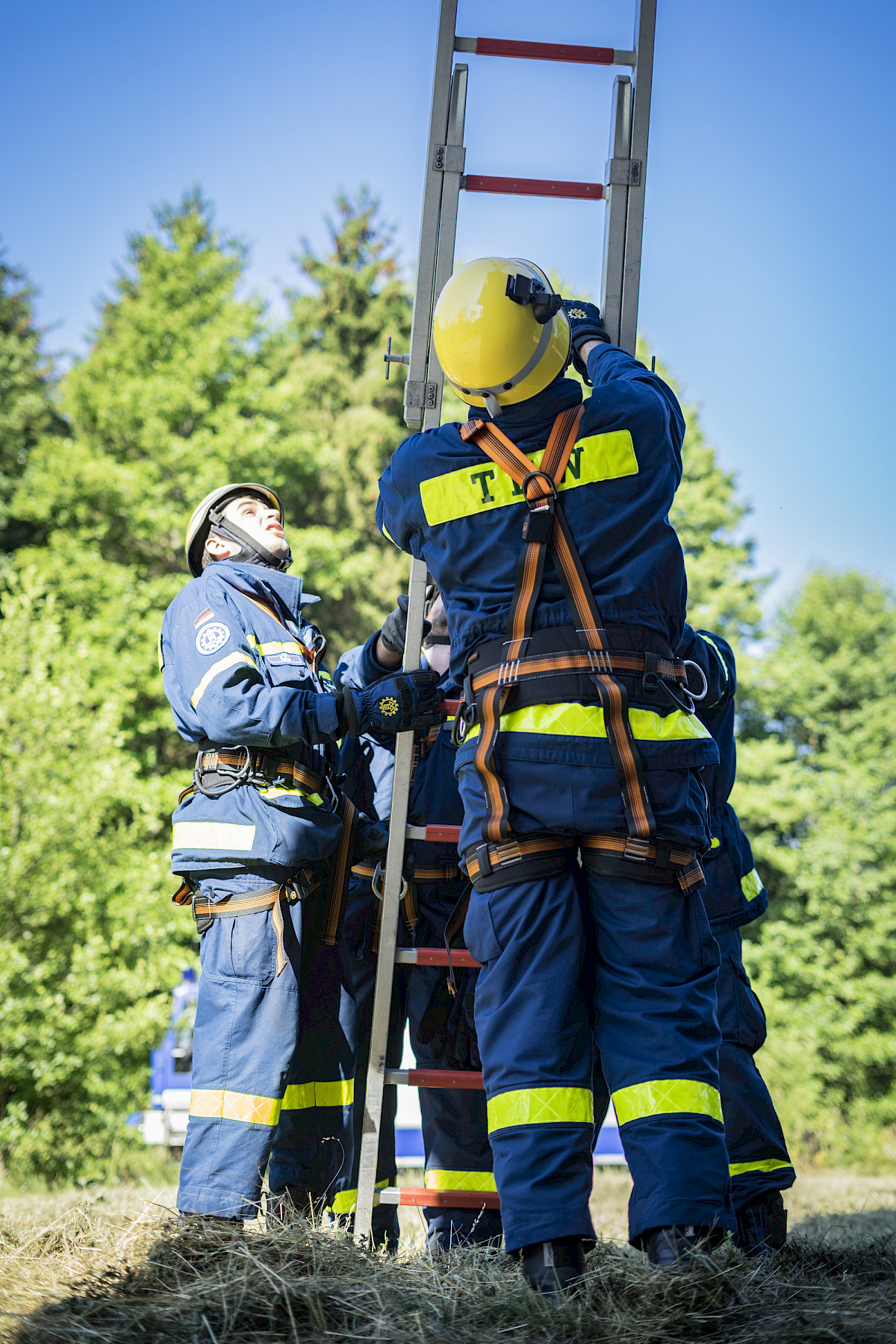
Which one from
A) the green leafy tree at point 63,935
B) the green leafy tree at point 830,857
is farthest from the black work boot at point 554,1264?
the green leafy tree at point 830,857

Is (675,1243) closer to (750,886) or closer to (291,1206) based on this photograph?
(291,1206)

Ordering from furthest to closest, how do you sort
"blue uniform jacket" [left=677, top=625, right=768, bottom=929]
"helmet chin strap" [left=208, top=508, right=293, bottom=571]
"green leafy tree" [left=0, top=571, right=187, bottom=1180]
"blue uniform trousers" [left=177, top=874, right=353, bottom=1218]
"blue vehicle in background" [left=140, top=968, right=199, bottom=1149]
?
1. "green leafy tree" [left=0, top=571, right=187, bottom=1180]
2. "blue vehicle in background" [left=140, top=968, right=199, bottom=1149]
3. "helmet chin strap" [left=208, top=508, right=293, bottom=571]
4. "blue uniform jacket" [left=677, top=625, right=768, bottom=929]
5. "blue uniform trousers" [left=177, top=874, right=353, bottom=1218]

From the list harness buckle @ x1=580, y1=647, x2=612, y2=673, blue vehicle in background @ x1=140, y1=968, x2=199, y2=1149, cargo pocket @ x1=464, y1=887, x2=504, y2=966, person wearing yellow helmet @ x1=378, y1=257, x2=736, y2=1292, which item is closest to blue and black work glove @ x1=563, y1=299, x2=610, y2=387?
person wearing yellow helmet @ x1=378, y1=257, x2=736, y2=1292

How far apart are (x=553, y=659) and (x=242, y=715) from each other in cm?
109

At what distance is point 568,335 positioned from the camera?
2.87m

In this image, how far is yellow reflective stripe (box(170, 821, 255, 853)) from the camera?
3.19 meters

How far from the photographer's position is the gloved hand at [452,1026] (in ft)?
11.4

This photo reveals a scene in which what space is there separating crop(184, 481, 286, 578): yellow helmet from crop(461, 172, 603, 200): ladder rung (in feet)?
4.20

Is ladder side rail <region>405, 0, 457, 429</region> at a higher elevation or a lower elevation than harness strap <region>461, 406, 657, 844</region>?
higher

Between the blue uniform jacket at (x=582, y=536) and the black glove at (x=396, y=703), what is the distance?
546 mm

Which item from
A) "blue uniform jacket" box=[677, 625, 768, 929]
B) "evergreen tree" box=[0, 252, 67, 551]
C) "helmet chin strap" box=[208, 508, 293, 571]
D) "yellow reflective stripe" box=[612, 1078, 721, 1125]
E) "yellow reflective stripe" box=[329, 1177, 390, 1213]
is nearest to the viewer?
"yellow reflective stripe" box=[612, 1078, 721, 1125]

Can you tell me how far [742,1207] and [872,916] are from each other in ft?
49.7

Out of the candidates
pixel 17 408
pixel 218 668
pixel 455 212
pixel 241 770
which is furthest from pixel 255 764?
pixel 17 408

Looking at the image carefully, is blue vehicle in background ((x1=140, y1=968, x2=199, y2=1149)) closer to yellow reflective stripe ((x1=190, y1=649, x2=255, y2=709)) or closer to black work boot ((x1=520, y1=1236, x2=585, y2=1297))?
yellow reflective stripe ((x1=190, y1=649, x2=255, y2=709))
